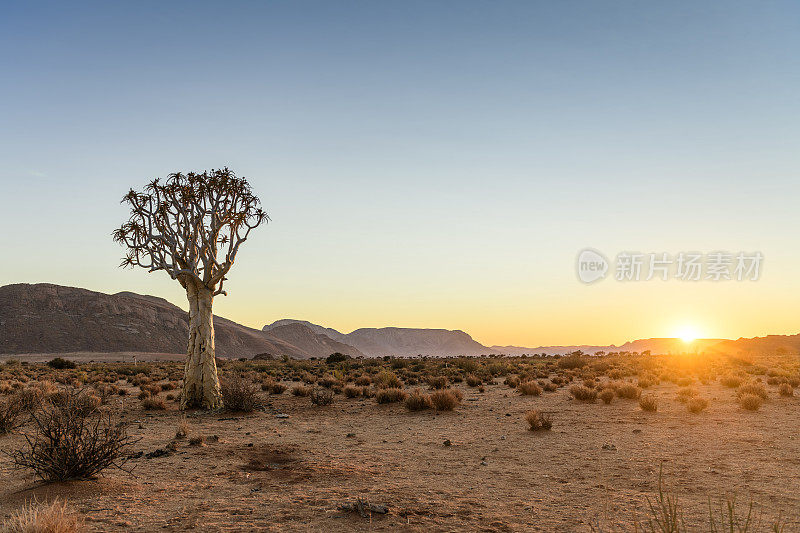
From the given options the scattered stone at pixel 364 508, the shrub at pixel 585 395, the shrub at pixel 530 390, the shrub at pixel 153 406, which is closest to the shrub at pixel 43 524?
the scattered stone at pixel 364 508

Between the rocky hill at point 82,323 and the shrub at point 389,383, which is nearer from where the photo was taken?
the shrub at point 389,383

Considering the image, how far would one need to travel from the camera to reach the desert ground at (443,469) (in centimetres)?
689

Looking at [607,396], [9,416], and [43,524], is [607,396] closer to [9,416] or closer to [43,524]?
[43,524]

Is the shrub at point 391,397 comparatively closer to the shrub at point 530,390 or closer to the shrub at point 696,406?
the shrub at point 530,390

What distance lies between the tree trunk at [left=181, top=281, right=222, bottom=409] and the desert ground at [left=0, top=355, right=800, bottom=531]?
94 cm

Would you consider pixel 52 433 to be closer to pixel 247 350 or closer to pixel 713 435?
pixel 713 435

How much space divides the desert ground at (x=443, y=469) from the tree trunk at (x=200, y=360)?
940 millimetres

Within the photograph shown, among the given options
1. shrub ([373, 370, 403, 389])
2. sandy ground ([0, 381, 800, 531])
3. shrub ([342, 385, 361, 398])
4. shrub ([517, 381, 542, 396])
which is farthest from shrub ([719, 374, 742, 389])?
shrub ([342, 385, 361, 398])

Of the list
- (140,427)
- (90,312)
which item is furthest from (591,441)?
(90,312)

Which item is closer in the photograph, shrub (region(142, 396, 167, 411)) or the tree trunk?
the tree trunk

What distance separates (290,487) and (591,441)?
25.2ft

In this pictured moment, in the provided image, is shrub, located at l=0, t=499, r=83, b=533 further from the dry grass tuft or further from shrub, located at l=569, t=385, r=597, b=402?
shrub, located at l=569, t=385, r=597, b=402

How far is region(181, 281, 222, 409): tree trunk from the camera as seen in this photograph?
1745cm

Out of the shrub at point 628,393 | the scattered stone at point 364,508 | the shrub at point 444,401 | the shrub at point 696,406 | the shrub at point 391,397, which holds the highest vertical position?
the shrub at point 696,406
